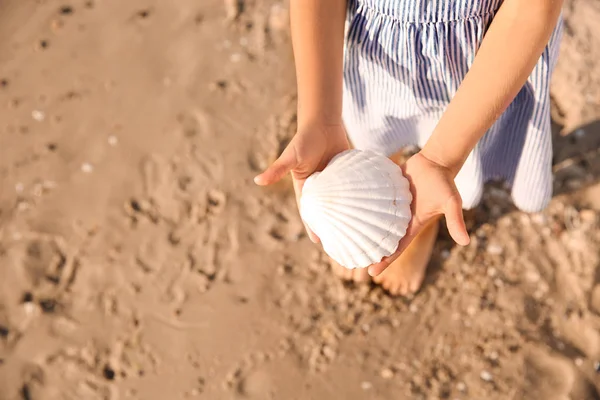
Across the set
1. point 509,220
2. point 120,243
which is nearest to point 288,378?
point 120,243

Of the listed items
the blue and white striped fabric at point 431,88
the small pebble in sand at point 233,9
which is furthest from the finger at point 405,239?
the small pebble in sand at point 233,9

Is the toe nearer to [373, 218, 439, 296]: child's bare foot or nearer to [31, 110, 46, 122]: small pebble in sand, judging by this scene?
[373, 218, 439, 296]: child's bare foot

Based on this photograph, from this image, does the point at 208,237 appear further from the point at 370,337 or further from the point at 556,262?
the point at 556,262

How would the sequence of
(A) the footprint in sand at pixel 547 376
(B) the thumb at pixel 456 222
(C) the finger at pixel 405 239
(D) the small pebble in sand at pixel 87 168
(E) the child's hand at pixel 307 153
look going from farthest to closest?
(D) the small pebble in sand at pixel 87 168, (A) the footprint in sand at pixel 547 376, (C) the finger at pixel 405 239, (E) the child's hand at pixel 307 153, (B) the thumb at pixel 456 222

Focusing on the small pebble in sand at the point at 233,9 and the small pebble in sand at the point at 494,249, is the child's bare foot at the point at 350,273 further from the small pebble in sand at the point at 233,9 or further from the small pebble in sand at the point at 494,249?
the small pebble in sand at the point at 233,9

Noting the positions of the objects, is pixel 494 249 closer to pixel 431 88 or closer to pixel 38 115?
pixel 431 88

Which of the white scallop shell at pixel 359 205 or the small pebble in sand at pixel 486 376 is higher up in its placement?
the white scallop shell at pixel 359 205

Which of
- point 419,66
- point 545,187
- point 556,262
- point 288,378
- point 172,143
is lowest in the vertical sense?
point 288,378

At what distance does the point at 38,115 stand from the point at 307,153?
1432 mm

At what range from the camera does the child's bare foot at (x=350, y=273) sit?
1778mm

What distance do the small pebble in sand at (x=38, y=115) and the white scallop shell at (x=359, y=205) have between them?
4.58 feet

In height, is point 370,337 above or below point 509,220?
below

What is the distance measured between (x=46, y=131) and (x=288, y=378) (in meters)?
1.35

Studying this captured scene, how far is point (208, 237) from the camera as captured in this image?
1.92m
